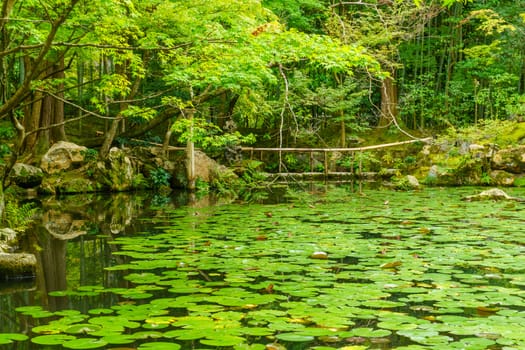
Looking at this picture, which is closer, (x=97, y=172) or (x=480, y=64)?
(x=97, y=172)

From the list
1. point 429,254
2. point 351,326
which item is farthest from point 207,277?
point 429,254

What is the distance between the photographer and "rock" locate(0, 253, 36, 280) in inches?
177

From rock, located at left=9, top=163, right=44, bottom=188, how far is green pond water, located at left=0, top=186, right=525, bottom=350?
494 centimetres

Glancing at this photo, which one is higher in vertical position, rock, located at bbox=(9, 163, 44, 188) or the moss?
rock, located at bbox=(9, 163, 44, 188)

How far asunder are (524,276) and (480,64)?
55.1 feet

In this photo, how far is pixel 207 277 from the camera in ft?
14.0

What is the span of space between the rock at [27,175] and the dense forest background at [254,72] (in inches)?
28.4

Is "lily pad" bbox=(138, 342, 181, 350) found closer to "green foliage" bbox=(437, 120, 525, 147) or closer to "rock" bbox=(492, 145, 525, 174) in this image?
"rock" bbox=(492, 145, 525, 174)

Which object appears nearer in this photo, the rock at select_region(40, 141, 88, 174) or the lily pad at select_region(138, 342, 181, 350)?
the lily pad at select_region(138, 342, 181, 350)

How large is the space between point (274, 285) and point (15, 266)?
2.15m

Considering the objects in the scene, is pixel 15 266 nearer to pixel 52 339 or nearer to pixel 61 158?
pixel 52 339

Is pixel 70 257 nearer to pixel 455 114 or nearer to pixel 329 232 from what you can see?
pixel 329 232

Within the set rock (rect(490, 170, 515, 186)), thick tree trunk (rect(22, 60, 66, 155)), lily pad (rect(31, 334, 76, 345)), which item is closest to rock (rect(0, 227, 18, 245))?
lily pad (rect(31, 334, 76, 345))

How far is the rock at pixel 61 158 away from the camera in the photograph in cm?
1286
